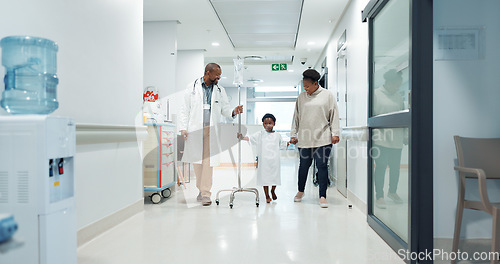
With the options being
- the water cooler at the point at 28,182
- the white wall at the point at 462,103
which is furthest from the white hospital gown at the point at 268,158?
the water cooler at the point at 28,182

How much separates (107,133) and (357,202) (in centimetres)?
270

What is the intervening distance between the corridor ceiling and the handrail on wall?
1.48m

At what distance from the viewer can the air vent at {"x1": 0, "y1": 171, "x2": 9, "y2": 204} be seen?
154 centimetres

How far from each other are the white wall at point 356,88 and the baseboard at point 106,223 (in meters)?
2.33

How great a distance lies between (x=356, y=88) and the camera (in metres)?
4.13

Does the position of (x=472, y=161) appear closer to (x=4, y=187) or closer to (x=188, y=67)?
(x=4, y=187)

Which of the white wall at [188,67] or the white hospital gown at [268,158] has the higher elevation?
the white wall at [188,67]

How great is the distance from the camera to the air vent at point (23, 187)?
5.03ft

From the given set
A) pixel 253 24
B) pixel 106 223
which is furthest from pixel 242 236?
pixel 253 24

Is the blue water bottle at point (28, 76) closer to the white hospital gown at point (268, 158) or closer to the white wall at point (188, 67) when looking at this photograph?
the white hospital gown at point (268, 158)

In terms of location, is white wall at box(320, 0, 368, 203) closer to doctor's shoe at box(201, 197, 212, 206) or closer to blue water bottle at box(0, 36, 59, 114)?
doctor's shoe at box(201, 197, 212, 206)

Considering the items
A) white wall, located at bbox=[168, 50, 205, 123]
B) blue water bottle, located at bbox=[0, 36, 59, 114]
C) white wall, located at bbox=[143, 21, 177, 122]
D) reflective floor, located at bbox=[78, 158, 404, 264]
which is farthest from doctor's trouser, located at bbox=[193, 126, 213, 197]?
white wall, located at bbox=[168, 50, 205, 123]

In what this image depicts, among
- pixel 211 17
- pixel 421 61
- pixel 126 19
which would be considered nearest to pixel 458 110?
pixel 421 61

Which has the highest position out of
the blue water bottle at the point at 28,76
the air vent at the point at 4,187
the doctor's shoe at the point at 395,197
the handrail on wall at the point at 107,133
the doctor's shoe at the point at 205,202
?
the blue water bottle at the point at 28,76
